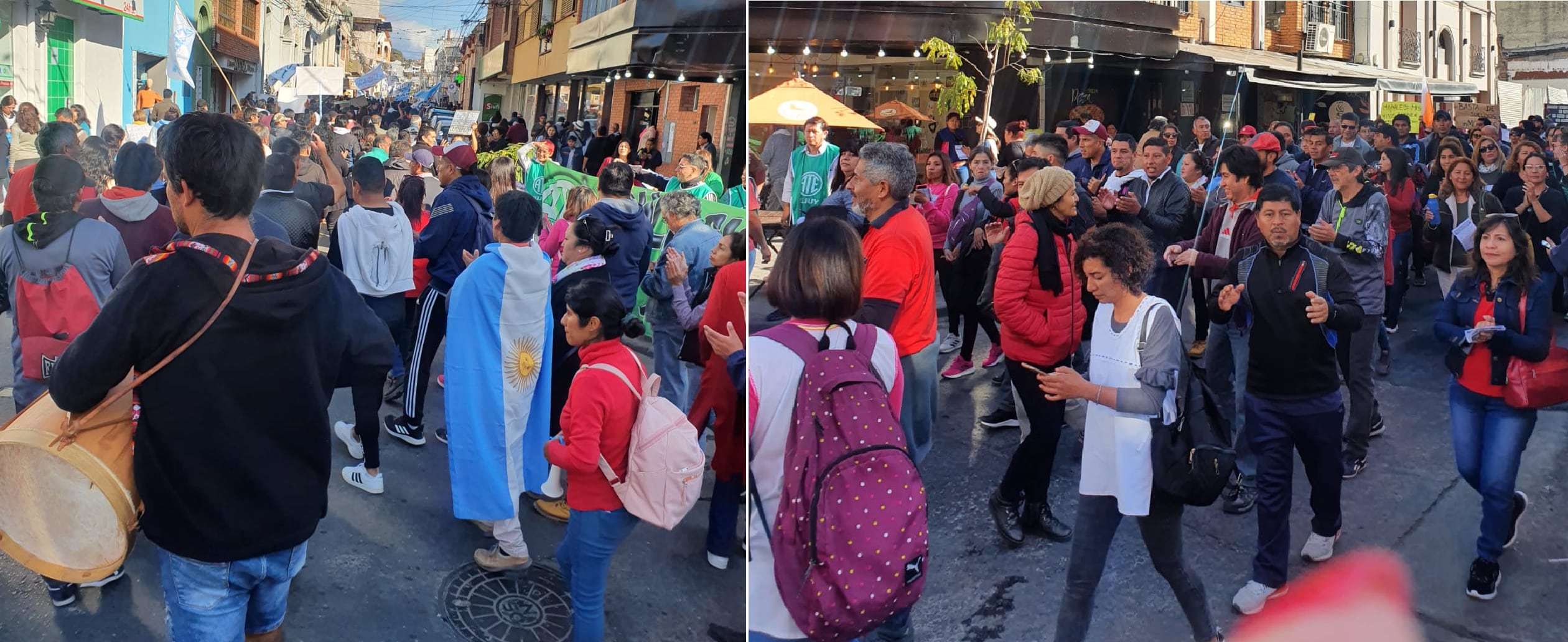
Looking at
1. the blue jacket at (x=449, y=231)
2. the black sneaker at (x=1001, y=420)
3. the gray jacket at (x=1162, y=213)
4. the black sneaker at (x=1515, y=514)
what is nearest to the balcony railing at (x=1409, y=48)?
the gray jacket at (x=1162, y=213)

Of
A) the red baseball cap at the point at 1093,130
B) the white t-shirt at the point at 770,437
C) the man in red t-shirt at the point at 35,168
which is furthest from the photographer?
the red baseball cap at the point at 1093,130

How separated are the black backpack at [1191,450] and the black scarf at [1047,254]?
858mm

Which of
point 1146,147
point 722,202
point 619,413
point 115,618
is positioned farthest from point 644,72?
point 1146,147

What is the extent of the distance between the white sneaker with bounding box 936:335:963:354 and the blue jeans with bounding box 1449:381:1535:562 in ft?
10.7

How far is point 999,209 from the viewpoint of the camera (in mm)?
5168

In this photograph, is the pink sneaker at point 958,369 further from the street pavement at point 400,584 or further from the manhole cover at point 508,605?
the manhole cover at point 508,605

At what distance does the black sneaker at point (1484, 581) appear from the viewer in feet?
11.2

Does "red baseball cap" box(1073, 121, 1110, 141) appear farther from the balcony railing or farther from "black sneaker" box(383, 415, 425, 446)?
the balcony railing

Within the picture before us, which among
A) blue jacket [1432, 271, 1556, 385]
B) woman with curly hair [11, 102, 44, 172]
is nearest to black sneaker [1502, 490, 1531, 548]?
blue jacket [1432, 271, 1556, 385]

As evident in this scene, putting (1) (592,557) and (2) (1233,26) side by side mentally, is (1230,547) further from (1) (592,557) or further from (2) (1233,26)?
(2) (1233,26)

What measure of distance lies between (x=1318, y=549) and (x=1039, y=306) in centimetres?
132

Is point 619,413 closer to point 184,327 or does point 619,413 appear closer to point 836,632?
point 836,632

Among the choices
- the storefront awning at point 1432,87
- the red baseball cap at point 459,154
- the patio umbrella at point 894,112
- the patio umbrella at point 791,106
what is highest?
the storefront awning at point 1432,87

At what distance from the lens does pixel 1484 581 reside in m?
3.43
